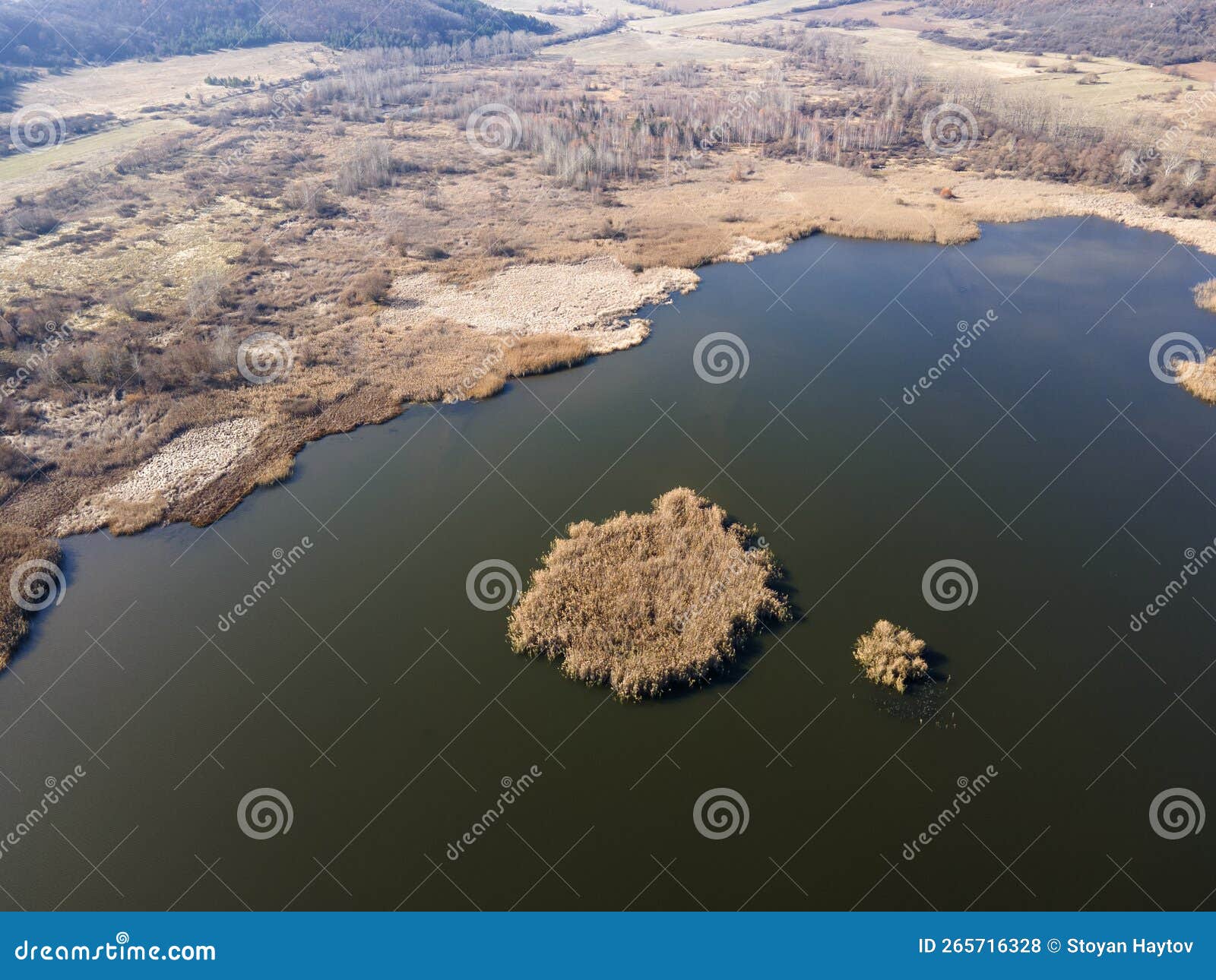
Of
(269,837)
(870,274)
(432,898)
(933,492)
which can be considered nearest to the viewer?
(432,898)

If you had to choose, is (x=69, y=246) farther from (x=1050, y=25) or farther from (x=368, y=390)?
(x=1050, y=25)

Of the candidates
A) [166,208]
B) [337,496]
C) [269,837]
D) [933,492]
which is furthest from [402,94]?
[269,837]
